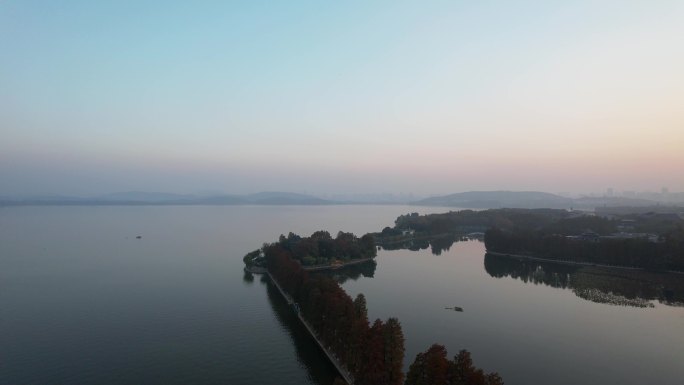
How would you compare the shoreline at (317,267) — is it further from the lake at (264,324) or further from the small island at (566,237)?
the small island at (566,237)

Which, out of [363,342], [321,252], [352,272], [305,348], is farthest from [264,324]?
[321,252]

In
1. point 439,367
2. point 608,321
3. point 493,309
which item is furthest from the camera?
point 493,309

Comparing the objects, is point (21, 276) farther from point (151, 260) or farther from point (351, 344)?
point (351, 344)

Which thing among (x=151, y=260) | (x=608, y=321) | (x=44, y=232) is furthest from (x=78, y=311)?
(x=44, y=232)

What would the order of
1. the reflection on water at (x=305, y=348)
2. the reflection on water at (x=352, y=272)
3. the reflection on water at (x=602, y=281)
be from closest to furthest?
1. the reflection on water at (x=305, y=348)
2. the reflection on water at (x=602, y=281)
3. the reflection on water at (x=352, y=272)

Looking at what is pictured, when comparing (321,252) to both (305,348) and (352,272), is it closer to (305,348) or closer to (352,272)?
(352,272)

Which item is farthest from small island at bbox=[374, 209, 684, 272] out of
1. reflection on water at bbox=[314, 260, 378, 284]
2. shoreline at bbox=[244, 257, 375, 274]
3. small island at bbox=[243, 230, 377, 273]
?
reflection on water at bbox=[314, 260, 378, 284]

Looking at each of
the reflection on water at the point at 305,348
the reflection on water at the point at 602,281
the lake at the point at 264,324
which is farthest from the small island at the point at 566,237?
the reflection on water at the point at 305,348
